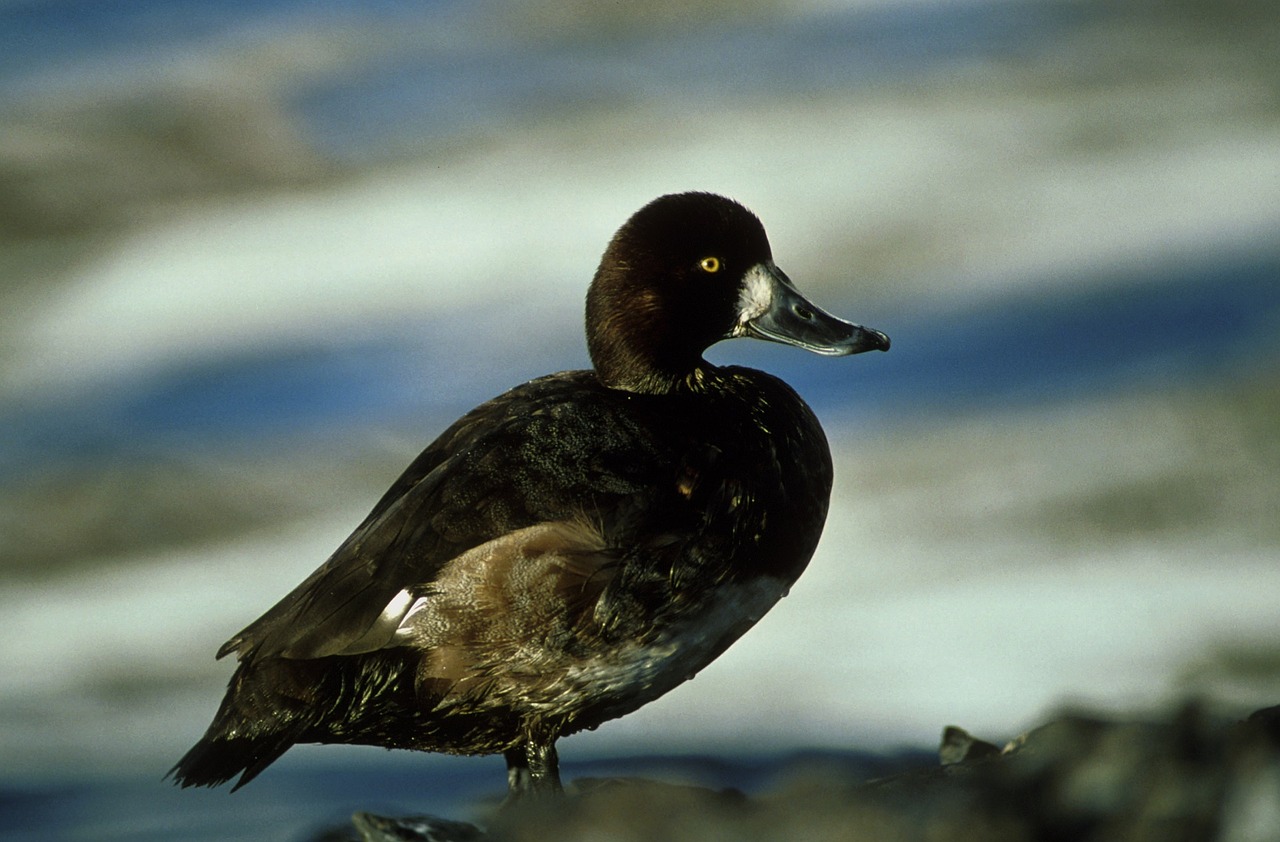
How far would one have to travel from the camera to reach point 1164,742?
264 cm

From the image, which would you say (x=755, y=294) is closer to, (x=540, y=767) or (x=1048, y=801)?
(x=540, y=767)

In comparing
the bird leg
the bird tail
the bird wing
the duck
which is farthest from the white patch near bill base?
the bird tail

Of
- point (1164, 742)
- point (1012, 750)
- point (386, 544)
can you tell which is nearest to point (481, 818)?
point (386, 544)

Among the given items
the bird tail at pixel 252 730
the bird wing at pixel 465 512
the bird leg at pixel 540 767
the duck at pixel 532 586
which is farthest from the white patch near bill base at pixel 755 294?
the bird tail at pixel 252 730

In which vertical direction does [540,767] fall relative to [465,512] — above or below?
below

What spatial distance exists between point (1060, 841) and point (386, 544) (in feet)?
4.38

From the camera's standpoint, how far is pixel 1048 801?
2.57 metres

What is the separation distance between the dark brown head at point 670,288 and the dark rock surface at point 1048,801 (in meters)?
0.92

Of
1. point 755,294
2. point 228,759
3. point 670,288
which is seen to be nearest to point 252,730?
point 228,759

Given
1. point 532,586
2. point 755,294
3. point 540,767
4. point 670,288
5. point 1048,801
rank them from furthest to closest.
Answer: point 755,294, point 670,288, point 540,767, point 532,586, point 1048,801

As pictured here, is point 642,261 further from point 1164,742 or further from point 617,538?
point 1164,742

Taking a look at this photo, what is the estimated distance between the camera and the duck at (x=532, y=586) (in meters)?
2.94

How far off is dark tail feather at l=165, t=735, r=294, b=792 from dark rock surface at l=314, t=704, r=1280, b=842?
382 mm

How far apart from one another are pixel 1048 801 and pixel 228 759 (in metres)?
1.52
